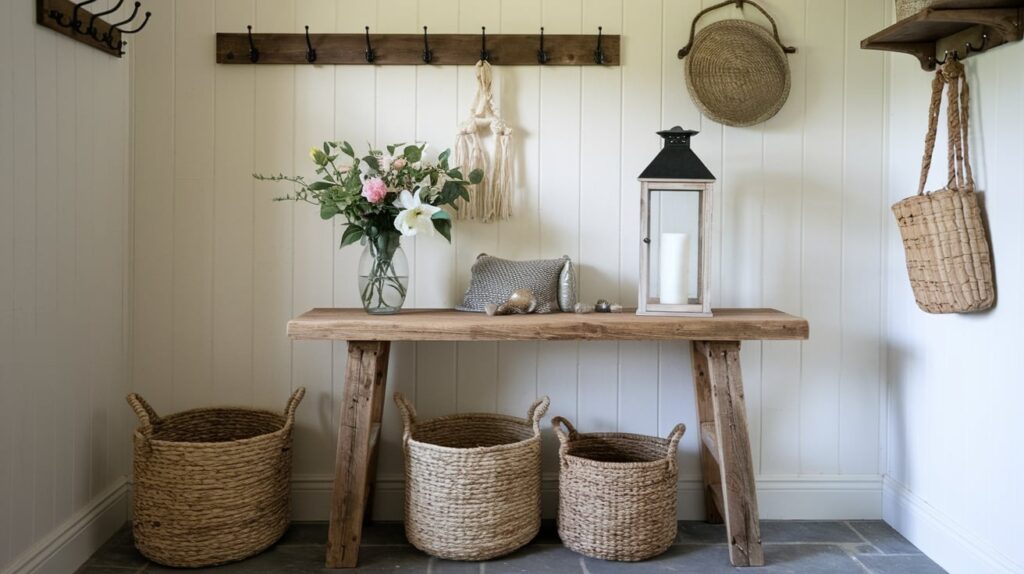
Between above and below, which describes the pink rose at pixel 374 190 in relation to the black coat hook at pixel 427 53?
below

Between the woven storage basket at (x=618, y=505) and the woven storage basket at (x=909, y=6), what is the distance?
1385 mm

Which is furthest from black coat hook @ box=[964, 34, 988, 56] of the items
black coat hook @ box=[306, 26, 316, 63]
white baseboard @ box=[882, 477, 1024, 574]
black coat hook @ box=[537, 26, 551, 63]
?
black coat hook @ box=[306, 26, 316, 63]

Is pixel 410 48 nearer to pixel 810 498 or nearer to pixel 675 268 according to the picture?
pixel 675 268

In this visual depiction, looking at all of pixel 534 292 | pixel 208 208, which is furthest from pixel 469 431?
pixel 208 208

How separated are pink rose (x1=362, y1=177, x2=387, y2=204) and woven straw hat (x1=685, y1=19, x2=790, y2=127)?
107 cm

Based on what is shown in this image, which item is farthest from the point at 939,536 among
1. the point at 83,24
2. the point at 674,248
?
the point at 83,24

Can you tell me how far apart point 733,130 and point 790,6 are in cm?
46

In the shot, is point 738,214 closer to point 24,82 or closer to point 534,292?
point 534,292

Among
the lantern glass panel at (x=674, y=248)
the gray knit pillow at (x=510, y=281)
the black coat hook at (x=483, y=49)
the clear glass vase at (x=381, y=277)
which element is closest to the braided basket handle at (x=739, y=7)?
the lantern glass panel at (x=674, y=248)

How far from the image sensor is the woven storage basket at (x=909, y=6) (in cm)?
225

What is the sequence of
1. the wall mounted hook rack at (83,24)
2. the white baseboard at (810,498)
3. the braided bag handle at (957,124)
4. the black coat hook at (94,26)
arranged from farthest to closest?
the white baseboard at (810,498)
the black coat hook at (94,26)
the braided bag handle at (957,124)
the wall mounted hook rack at (83,24)

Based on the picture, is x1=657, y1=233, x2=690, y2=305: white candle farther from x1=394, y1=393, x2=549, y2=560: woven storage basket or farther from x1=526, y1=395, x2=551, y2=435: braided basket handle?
x1=394, y1=393, x2=549, y2=560: woven storage basket

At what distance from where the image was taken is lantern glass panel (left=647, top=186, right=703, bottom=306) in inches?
94.9

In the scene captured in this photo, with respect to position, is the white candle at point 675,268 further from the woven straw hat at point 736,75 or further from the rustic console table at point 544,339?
the woven straw hat at point 736,75
